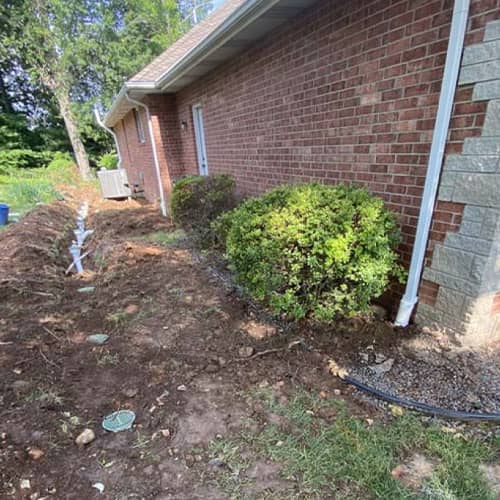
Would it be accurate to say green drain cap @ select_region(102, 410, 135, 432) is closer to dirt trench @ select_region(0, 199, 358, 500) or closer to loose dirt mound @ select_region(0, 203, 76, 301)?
dirt trench @ select_region(0, 199, 358, 500)

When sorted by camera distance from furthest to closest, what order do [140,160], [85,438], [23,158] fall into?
[23,158]
[140,160]
[85,438]

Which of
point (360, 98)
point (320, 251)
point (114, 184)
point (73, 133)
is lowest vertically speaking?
point (114, 184)

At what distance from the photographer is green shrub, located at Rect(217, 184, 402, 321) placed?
97.7 inches

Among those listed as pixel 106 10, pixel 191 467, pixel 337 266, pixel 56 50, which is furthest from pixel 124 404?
pixel 106 10

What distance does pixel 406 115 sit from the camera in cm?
266

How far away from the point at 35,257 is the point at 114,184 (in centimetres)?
790

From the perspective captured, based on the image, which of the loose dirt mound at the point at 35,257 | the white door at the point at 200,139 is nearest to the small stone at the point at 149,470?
the loose dirt mound at the point at 35,257

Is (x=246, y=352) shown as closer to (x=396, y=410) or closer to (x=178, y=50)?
(x=396, y=410)

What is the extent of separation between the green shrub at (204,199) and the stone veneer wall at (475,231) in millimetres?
3957

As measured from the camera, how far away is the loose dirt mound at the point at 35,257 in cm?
410

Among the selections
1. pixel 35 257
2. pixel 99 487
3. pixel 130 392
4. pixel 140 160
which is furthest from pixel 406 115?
pixel 140 160

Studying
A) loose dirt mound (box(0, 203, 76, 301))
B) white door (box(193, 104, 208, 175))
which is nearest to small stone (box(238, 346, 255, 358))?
loose dirt mound (box(0, 203, 76, 301))

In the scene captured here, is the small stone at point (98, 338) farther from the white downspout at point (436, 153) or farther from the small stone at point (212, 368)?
the white downspout at point (436, 153)

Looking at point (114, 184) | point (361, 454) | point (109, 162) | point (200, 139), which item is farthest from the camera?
point (109, 162)
